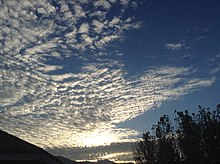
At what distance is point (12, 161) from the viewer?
12.4 m

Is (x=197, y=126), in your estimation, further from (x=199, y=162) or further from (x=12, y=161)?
(x=12, y=161)

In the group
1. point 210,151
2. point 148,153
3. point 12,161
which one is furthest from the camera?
point 148,153

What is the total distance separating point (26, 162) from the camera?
42.5 feet

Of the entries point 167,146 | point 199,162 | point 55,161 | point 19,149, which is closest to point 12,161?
point 19,149

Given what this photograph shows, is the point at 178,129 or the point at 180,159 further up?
the point at 178,129

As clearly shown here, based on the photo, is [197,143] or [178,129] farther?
[178,129]

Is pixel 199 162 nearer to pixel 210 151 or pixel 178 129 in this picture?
pixel 210 151

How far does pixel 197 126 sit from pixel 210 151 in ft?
9.14

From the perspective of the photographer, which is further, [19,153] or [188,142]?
[188,142]

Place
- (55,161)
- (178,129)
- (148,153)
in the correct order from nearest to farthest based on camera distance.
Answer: (55,161), (178,129), (148,153)

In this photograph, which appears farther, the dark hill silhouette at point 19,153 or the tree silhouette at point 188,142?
the tree silhouette at point 188,142

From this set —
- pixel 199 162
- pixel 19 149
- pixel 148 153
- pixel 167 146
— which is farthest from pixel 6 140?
pixel 148 153

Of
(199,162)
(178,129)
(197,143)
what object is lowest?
(199,162)

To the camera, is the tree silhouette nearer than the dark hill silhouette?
No
